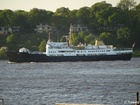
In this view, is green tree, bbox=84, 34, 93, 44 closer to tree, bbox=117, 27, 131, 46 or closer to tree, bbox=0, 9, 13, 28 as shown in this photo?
tree, bbox=117, 27, 131, 46

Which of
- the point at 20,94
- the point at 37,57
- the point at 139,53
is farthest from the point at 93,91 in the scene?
the point at 139,53

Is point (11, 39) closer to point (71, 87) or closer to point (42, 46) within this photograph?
point (42, 46)

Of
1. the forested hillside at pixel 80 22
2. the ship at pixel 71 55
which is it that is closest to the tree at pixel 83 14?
the forested hillside at pixel 80 22

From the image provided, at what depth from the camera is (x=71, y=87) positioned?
2650 inches

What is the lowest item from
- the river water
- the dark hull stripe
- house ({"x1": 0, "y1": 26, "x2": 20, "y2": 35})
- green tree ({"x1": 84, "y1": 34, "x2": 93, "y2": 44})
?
the river water

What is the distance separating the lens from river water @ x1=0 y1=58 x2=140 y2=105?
185 feet

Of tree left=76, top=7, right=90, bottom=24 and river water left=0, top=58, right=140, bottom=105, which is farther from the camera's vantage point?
tree left=76, top=7, right=90, bottom=24

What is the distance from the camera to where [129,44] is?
511 ft

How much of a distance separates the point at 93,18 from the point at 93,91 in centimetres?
10846

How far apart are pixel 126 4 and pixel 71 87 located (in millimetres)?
124506

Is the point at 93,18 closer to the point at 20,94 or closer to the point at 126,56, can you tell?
the point at 126,56

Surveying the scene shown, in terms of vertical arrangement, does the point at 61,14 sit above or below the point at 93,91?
above

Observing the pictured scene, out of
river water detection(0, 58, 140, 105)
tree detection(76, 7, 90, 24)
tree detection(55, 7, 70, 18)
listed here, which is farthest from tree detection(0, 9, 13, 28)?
river water detection(0, 58, 140, 105)

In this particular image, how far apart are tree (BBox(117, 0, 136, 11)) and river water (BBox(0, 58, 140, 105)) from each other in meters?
96.7
